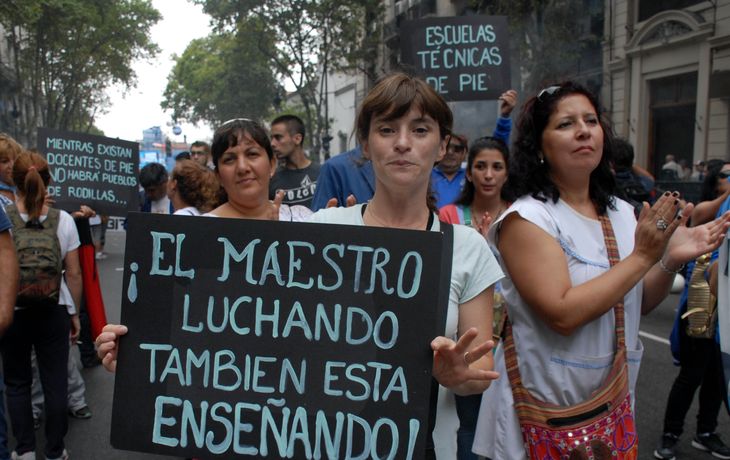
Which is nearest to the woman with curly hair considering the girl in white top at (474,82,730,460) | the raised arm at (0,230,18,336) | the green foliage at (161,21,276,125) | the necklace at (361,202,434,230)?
the raised arm at (0,230,18,336)

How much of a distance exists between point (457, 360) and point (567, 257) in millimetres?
616

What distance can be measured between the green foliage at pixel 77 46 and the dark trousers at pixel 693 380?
830 inches

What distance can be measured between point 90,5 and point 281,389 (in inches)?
911

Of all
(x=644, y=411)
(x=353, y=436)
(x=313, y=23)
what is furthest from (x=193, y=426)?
(x=313, y=23)

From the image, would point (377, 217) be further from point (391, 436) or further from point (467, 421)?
point (467, 421)

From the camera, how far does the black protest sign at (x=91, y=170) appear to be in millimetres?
5965

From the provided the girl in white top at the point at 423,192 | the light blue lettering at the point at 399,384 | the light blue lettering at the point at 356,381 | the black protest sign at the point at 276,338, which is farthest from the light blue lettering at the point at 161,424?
the girl in white top at the point at 423,192

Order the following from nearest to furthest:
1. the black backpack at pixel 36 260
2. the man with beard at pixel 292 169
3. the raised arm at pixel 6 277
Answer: the raised arm at pixel 6 277 → the black backpack at pixel 36 260 → the man with beard at pixel 292 169

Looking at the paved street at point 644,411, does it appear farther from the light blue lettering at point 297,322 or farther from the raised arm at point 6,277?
the light blue lettering at point 297,322

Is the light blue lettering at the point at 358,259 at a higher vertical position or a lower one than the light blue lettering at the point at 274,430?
higher

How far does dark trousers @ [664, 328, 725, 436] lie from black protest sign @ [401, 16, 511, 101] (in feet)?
8.03

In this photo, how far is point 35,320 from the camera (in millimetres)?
3807

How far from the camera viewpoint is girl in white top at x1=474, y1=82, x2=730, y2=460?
1.97m

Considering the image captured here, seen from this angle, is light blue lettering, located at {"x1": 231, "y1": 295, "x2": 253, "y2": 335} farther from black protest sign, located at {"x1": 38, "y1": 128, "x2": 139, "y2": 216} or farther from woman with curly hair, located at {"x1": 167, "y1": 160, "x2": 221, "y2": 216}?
black protest sign, located at {"x1": 38, "y1": 128, "x2": 139, "y2": 216}
